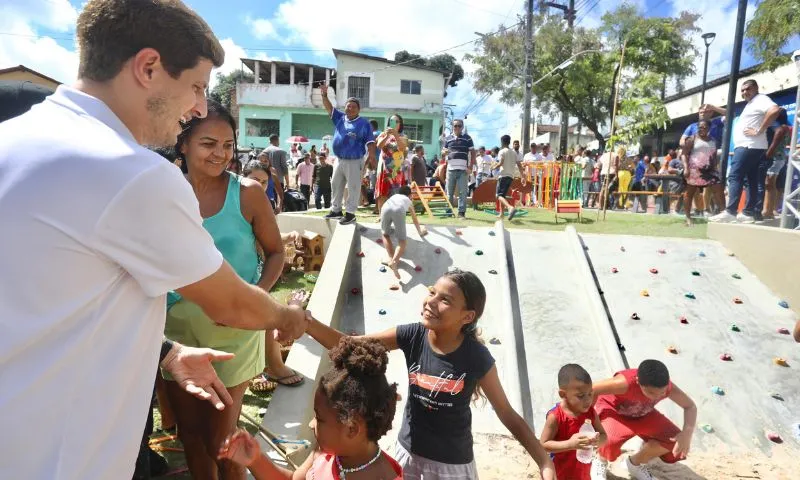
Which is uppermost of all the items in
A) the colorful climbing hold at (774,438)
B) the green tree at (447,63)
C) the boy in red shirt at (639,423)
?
the green tree at (447,63)

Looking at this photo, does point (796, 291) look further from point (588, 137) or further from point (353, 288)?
point (588, 137)

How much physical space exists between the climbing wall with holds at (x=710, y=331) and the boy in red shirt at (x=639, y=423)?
802 millimetres

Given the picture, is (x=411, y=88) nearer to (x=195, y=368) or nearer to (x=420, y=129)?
(x=420, y=129)

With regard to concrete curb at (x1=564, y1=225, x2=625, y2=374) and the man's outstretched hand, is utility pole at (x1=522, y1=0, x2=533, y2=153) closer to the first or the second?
concrete curb at (x1=564, y1=225, x2=625, y2=374)

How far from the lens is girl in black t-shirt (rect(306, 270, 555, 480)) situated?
2.81m

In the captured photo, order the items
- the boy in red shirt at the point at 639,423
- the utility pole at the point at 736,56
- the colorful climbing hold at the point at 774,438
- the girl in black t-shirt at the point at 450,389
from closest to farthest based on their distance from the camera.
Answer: the girl in black t-shirt at the point at 450,389
the boy in red shirt at the point at 639,423
the colorful climbing hold at the point at 774,438
the utility pole at the point at 736,56

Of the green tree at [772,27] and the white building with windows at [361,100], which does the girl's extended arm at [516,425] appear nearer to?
the green tree at [772,27]

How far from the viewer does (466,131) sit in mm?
10641

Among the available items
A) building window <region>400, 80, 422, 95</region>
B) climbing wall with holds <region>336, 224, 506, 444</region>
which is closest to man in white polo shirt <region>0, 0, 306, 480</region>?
climbing wall with holds <region>336, 224, 506, 444</region>

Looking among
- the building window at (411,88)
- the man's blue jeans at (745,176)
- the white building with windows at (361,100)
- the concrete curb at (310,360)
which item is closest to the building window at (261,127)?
the white building with windows at (361,100)


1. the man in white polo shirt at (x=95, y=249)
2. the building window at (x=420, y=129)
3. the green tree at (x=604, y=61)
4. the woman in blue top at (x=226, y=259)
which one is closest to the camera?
the man in white polo shirt at (x=95, y=249)

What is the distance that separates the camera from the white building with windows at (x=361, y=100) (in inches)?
1464

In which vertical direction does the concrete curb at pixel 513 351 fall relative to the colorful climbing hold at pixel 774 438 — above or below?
above

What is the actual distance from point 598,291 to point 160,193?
6069 mm
